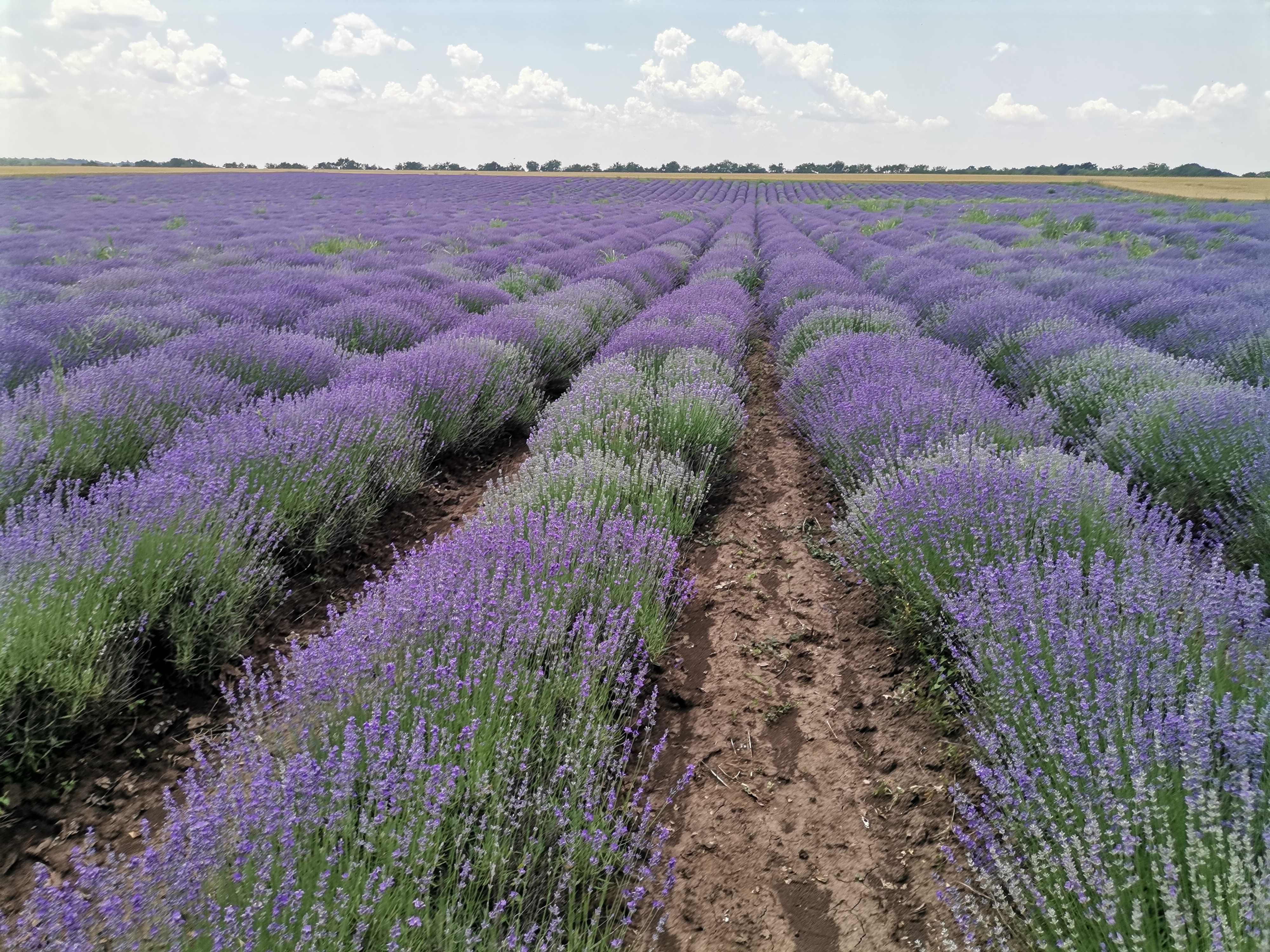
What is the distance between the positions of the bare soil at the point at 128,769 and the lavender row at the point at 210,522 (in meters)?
0.08

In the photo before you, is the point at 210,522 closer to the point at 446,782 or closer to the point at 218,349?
the point at 446,782

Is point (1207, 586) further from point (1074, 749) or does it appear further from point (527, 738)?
point (527, 738)

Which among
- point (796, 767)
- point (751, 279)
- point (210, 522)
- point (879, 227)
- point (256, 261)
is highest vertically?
point (879, 227)

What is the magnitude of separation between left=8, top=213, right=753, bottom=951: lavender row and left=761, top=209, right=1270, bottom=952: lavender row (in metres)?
0.80

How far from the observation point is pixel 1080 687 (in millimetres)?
1777

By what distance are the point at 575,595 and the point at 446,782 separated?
39.0 inches

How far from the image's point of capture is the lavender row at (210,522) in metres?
2.08

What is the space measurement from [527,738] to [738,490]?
9.04 ft

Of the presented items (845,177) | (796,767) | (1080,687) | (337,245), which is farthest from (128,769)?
(845,177)

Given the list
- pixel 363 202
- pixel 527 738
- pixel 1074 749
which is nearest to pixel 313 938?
pixel 527 738

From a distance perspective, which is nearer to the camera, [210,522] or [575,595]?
[575,595]

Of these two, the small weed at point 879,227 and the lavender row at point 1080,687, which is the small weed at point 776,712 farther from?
the small weed at point 879,227

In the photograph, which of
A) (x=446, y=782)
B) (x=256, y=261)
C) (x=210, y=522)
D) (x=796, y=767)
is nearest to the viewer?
(x=446, y=782)

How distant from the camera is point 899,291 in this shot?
7996 mm
